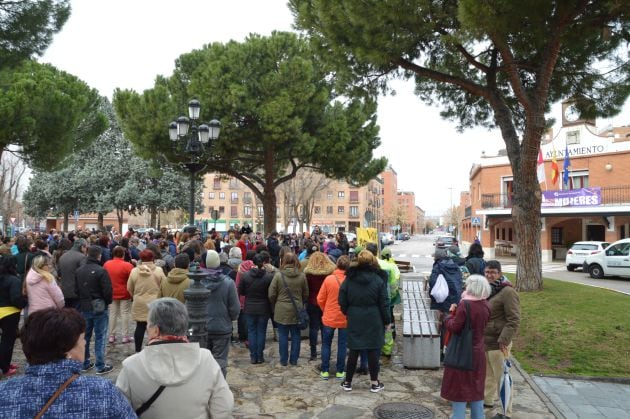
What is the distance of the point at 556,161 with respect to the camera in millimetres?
31469

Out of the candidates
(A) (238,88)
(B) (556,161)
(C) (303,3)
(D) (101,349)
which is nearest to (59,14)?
(C) (303,3)

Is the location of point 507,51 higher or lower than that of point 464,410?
higher

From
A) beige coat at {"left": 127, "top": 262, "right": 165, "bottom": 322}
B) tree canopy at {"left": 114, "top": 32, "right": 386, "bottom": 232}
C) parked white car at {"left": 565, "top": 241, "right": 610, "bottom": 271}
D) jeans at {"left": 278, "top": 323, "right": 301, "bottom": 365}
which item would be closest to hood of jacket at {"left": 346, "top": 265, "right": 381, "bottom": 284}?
jeans at {"left": 278, "top": 323, "right": 301, "bottom": 365}

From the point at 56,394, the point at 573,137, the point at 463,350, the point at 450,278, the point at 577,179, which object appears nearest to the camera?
the point at 56,394

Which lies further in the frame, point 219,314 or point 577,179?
point 577,179

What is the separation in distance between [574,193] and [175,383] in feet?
103

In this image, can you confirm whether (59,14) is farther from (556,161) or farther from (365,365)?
(556,161)

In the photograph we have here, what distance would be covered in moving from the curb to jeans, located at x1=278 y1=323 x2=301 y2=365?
124 inches

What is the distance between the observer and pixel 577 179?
105ft

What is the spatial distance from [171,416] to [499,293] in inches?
148

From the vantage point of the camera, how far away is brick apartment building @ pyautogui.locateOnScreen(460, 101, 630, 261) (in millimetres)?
28734

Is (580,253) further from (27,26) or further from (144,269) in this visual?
(27,26)

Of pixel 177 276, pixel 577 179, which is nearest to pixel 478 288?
pixel 177 276

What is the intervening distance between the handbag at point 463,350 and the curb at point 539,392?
162 cm
